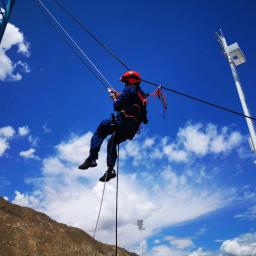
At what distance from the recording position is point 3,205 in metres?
87.7

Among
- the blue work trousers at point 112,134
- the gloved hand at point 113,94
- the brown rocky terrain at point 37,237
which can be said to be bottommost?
the blue work trousers at point 112,134

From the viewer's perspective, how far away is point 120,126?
8.69 m

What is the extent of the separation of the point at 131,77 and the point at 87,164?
2285 millimetres

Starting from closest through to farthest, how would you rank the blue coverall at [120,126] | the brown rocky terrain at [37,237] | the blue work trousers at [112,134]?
the blue coverall at [120,126]
the blue work trousers at [112,134]
the brown rocky terrain at [37,237]

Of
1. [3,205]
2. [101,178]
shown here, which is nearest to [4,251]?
[3,205]

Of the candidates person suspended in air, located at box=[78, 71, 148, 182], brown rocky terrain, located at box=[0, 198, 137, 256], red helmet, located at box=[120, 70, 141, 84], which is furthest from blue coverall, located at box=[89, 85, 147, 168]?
brown rocky terrain, located at box=[0, 198, 137, 256]

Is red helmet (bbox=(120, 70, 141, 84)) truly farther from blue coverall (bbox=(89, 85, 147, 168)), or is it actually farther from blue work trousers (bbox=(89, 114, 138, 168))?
blue work trousers (bbox=(89, 114, 138, 168))

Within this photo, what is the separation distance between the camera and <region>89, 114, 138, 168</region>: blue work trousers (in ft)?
28.5

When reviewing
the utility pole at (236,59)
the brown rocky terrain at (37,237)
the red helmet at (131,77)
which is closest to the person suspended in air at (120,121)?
the red helmet at (131,77)

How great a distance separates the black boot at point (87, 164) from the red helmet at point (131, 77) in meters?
2.04

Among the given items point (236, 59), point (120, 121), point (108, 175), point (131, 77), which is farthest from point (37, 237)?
point (131, 77)

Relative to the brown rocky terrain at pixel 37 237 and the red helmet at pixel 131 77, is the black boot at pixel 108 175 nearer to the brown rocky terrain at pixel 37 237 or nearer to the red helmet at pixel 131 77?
the red helmet at pixel 131 77

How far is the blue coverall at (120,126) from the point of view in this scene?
8516 millimetres

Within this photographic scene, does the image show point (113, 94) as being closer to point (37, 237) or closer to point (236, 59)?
point (236, 59)
